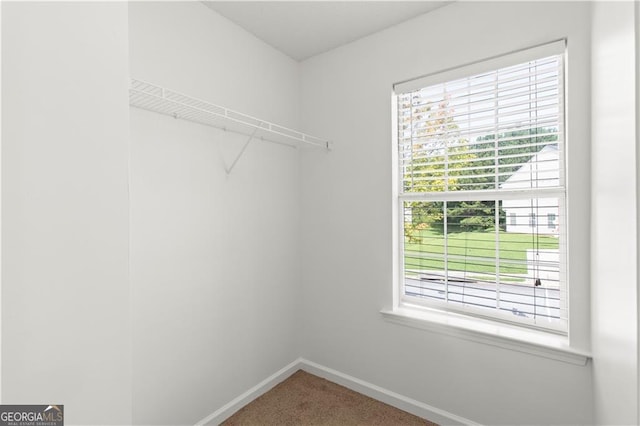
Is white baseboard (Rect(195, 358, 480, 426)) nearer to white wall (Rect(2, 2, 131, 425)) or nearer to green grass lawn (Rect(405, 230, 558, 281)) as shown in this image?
green grass lawn (Rect(405, 230, 558, 281))

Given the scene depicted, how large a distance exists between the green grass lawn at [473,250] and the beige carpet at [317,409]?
916mm

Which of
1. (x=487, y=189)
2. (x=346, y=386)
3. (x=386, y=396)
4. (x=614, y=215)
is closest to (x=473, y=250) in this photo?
(x=487, y=189)

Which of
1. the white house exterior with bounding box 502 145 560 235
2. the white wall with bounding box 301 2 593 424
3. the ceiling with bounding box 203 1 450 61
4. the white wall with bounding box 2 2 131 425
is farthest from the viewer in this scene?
the ceiling with bounding box 203 1 450 61

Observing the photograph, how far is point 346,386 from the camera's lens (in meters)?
2.20

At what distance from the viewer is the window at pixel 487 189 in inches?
63.1

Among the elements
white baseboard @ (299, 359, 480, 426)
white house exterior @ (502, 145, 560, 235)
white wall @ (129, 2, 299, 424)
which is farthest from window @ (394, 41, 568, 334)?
white wall @ (129, 2, 299, 424)

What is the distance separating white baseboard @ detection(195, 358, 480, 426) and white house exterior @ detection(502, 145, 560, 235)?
1141mm

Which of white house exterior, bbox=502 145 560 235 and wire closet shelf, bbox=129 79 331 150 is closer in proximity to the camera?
wire closet shelf, bbox=129 79 331 150

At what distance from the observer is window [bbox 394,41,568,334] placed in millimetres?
1602

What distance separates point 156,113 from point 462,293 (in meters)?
1.96

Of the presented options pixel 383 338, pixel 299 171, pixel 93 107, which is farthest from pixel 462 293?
pixel 93 107

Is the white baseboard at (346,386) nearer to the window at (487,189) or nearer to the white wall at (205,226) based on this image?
the white wall at (205,226)

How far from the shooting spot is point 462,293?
6.14ft

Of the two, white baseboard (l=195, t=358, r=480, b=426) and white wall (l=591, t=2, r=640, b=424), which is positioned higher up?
white wall (l=591, t=2, r=640, b=424)
